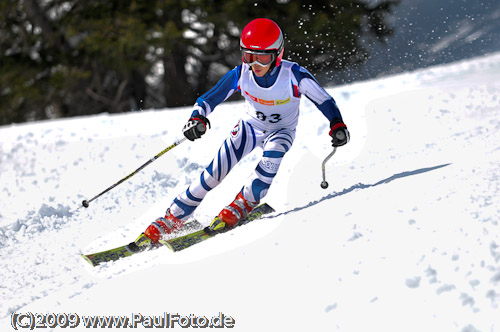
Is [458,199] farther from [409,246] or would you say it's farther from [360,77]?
[360,77]

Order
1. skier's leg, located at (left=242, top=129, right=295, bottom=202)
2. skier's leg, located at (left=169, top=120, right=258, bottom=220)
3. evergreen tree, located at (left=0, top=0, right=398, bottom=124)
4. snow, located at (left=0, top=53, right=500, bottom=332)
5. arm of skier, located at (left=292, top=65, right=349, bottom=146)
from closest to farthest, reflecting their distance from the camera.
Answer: snow, located at (left=0, top=53, right=500, bottom=332), arm of skier, located at (left=292, top=65, right=349, bottom=146), skier's leg, located at (left=242, top=129, right=295, bottom=202), skier's leg, located at (left=169, top=120, right=258, bottom=220), evergreen tree, located at (left=0, top=0, right=398, bottom=124)

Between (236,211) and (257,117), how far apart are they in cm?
75

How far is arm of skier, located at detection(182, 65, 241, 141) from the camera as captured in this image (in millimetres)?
4098

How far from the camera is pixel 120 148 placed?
696cm

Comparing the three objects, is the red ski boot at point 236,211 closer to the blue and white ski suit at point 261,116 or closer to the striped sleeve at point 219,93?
the blue and white ski suit at point 261,116

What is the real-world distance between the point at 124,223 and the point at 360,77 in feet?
35.4

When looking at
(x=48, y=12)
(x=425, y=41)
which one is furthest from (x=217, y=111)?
(x=48, y=12)

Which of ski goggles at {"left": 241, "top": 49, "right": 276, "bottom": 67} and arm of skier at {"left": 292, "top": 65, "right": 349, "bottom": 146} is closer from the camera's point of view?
ski goggles at {"left": 241, "top": 49, "right": 276, "bottom": 67}

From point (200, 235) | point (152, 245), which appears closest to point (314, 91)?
point (200, 235)

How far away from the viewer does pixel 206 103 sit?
4.29 meters

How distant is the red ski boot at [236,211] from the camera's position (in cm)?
422

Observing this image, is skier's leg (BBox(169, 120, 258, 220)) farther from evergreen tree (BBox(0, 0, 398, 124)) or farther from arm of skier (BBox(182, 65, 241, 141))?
evergreen tree (BBox(0, 0, 398, 124))

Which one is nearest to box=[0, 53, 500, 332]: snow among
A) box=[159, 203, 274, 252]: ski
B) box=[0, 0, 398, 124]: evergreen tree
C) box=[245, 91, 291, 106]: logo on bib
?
box=[159, 203, 274, 252]: ski

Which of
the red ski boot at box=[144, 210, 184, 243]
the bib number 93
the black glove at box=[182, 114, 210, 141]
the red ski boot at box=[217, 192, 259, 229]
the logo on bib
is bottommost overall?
the red ski boot at box=[144, 210, 184, 243]
